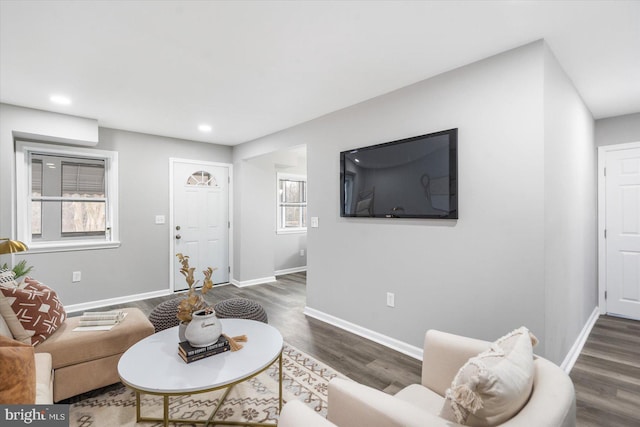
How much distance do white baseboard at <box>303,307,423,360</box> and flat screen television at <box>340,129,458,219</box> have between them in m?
1.16

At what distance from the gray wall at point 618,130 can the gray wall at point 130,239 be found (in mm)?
5523

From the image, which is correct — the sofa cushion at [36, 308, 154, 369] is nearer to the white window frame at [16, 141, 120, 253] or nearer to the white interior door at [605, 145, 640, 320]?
the white window frame at [16, 141, 120, 253]

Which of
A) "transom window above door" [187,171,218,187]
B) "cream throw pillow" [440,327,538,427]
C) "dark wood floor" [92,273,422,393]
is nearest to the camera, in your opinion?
"cream throw pillow" [440,327,538,427]

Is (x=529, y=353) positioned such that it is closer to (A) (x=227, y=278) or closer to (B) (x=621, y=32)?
(B) (x=621, y=32)

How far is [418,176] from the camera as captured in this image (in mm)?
2602

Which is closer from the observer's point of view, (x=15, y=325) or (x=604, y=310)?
(x=15, y=325)

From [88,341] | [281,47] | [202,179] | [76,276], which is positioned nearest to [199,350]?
[88,341]

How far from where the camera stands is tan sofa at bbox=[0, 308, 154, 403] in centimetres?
195

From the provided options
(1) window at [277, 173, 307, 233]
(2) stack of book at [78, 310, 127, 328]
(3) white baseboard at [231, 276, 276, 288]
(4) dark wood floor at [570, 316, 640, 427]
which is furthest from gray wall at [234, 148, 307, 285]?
(4) dark wood floor at [570, 316, 640, 427]

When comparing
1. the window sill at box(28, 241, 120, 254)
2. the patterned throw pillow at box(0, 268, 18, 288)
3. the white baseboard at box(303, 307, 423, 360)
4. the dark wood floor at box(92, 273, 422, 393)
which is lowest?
the dark wood floor at box(92, 273, 422, 393)

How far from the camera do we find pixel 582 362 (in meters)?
2.62

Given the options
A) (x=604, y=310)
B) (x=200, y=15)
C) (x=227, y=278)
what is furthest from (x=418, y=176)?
(x=227, y=278)

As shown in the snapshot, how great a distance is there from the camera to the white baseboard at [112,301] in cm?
389

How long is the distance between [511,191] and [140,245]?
4.58 meters
